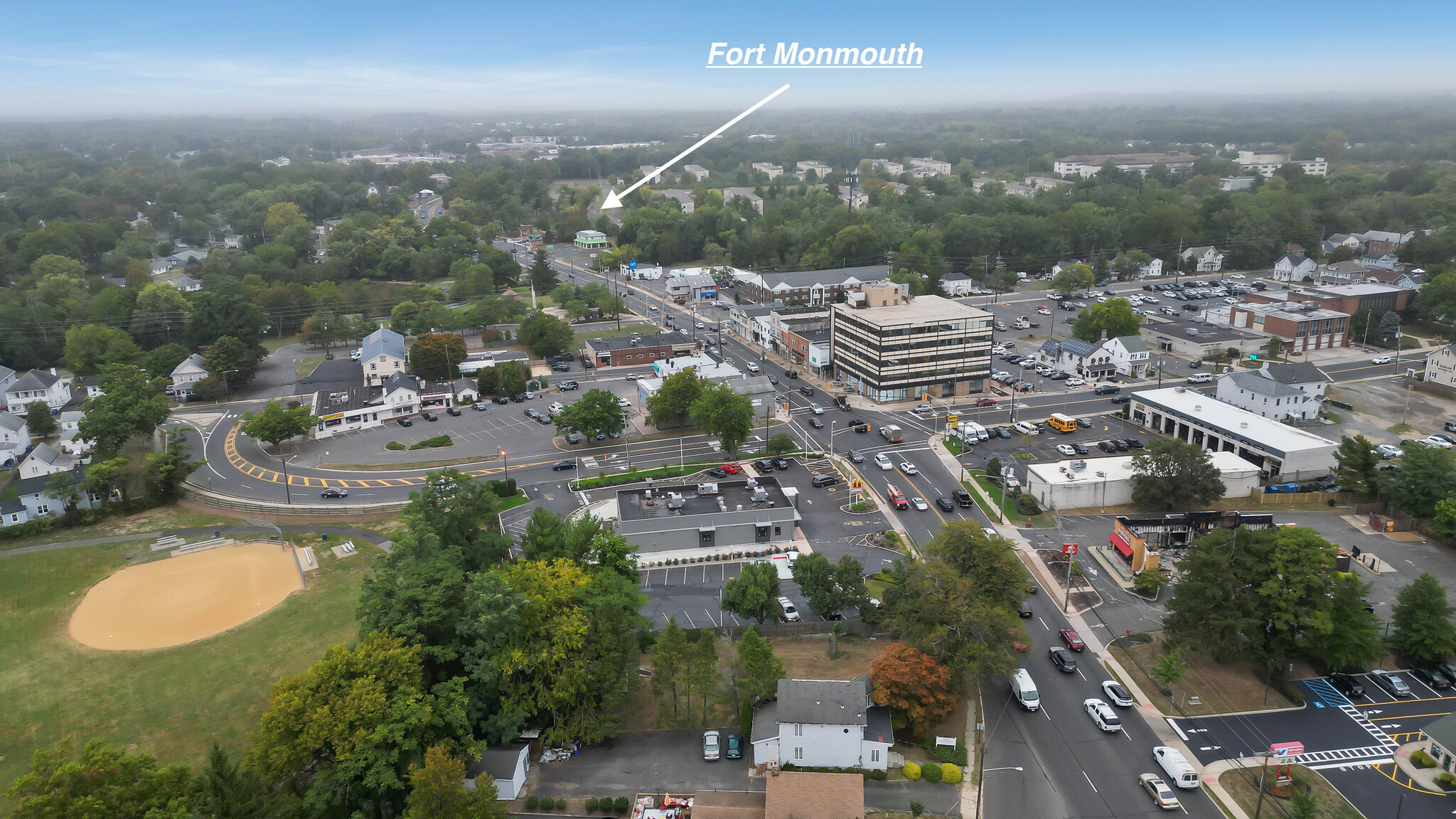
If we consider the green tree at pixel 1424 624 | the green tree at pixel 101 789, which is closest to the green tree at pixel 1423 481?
the green tree at pixel 1424 624

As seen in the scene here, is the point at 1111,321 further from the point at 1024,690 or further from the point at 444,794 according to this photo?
the point at 444,794

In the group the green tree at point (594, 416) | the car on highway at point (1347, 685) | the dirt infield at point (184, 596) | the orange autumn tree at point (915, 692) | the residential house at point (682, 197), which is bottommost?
the dirt infield at point (184, 596)

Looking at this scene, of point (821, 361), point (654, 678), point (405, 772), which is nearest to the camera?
point (405, 772)

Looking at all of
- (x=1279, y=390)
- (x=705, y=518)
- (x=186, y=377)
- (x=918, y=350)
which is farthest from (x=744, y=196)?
(x=705, y=518)

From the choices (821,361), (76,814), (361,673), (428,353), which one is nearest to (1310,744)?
(361,673)

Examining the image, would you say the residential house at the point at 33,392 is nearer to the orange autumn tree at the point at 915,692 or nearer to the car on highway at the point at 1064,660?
the orange autumn tree at the point at 915,692

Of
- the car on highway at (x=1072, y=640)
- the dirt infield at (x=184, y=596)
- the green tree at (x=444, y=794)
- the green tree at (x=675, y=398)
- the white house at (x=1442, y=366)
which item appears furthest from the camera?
the white house at (x=1442, y=366)

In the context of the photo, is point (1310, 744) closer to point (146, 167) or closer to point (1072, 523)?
point (1072, 523)
